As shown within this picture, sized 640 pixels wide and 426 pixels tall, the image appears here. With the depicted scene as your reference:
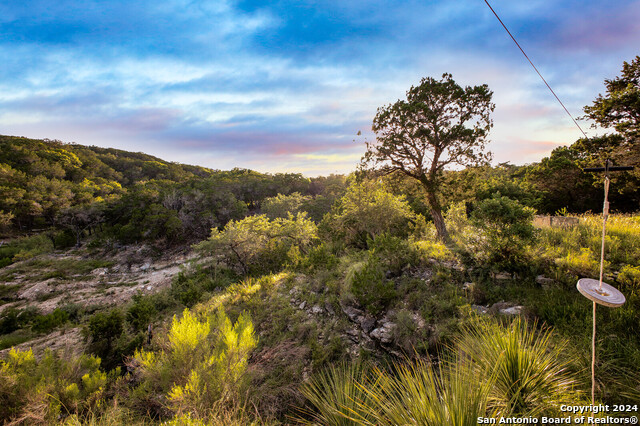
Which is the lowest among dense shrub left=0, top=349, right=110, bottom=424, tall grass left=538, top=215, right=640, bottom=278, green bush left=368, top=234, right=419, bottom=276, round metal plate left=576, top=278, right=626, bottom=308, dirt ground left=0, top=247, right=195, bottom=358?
dirt ground left=0, top=247, right=195, bottom=358

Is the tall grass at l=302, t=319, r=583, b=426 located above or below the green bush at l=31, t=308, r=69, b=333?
above

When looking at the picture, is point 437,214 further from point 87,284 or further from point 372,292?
point 87,284

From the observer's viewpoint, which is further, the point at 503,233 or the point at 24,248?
the point at 24,248

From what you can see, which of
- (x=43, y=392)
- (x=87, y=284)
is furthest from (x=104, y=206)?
(x=43, y=392)

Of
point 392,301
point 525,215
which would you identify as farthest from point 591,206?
point 392,301

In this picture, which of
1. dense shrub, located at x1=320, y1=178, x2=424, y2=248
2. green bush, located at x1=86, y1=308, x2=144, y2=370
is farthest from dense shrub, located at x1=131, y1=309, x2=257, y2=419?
dense shrub, located at x1=320, y1=178, x2=424, y2=248

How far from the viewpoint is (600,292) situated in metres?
1.99

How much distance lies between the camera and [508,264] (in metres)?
5.82

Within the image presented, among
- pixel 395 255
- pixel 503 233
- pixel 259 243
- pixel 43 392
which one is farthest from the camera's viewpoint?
pixel 259 243

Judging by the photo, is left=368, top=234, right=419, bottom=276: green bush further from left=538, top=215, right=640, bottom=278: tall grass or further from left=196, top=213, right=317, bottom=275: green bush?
left=196, top=213, right=317, bottom=275: green bush

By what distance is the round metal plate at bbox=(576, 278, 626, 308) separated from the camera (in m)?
1.76

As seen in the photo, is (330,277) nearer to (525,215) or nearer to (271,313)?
(271,313)

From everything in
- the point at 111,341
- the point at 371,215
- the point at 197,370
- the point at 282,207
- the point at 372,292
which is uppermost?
the point at 371,215

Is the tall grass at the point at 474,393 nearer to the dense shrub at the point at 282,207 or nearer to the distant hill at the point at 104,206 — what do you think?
the dense shrub at the point at 282,207
